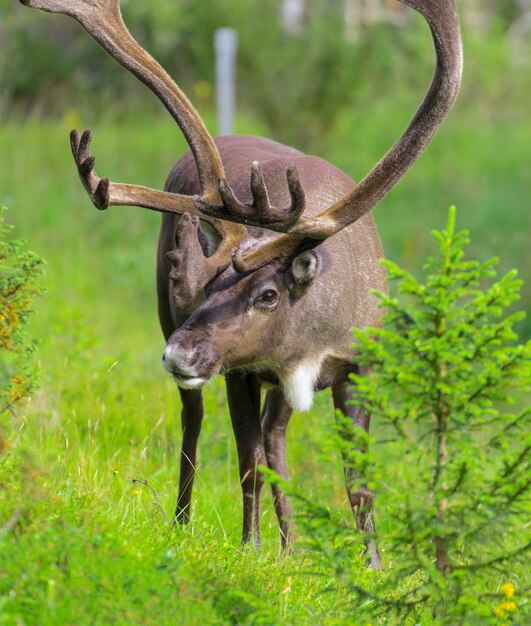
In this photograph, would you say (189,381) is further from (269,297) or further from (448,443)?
(448,443)

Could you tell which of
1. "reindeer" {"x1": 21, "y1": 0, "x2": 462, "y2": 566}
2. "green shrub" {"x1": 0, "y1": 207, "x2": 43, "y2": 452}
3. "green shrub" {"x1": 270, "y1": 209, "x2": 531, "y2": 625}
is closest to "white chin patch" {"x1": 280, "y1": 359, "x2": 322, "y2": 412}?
"reindeer" {"x1": 21, "y1": 0, "x2": 462, "y2": 566}

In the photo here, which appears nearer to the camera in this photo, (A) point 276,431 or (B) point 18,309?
(B) point 18,309

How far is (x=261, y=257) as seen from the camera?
5.36 meters

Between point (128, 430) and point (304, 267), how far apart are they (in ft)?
5.55

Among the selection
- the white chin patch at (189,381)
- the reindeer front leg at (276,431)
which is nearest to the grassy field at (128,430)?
the reindeer front leg at (276,431)

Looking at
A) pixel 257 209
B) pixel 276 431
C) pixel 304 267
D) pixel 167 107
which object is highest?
pixel 167 107

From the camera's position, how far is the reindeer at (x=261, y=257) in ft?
16.8

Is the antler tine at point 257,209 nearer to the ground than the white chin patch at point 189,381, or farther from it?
farther from it

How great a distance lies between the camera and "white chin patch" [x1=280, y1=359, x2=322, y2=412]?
5609 millimetres

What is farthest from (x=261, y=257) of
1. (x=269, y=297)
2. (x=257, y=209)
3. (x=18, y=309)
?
(x=18, y=309)

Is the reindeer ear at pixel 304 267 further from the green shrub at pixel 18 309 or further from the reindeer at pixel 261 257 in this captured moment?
the green shrub at pixel 18 309

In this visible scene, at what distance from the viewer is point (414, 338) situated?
151 inches

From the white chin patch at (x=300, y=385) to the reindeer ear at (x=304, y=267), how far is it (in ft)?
1.36

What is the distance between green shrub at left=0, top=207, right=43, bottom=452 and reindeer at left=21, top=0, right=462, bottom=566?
57 centimetres
